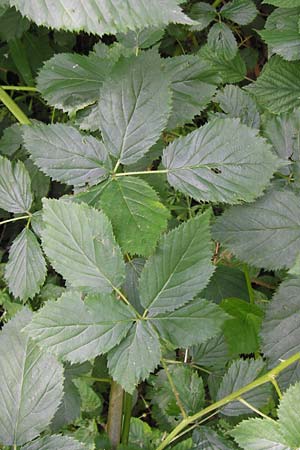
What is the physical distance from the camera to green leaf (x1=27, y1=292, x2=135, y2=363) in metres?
0.99

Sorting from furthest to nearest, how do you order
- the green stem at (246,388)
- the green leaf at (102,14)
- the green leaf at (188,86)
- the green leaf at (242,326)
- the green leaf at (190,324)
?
1. the green leaf at (242,326)
2. the green leaf at (188,86)
3. the green leaf at (190,324)
4. the green stem at (246,388)
5. the green leaf at (102,14)

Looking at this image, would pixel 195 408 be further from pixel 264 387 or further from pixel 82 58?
pixel 82 58

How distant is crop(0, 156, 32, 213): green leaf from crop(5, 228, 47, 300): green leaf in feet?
0.24

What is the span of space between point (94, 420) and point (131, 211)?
3.14ft

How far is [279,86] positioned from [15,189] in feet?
2.80

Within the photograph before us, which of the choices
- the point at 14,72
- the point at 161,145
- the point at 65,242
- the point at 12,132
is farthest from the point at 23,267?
the point at 14,72

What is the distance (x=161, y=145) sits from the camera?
4.23ft

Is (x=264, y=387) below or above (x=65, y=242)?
below

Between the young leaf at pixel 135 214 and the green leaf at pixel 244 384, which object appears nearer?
the young leaf at pixel 135 214

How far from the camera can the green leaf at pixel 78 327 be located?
0.99 meters

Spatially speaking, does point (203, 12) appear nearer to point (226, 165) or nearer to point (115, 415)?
point (226, 165)

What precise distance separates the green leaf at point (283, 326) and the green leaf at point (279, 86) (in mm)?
650

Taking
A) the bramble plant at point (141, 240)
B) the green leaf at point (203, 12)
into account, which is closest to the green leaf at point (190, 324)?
the bramble plant at point (141, 240)

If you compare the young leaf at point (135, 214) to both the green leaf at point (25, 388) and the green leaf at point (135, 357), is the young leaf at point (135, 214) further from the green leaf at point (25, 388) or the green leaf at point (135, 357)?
the green leaf at point (25, 388)
